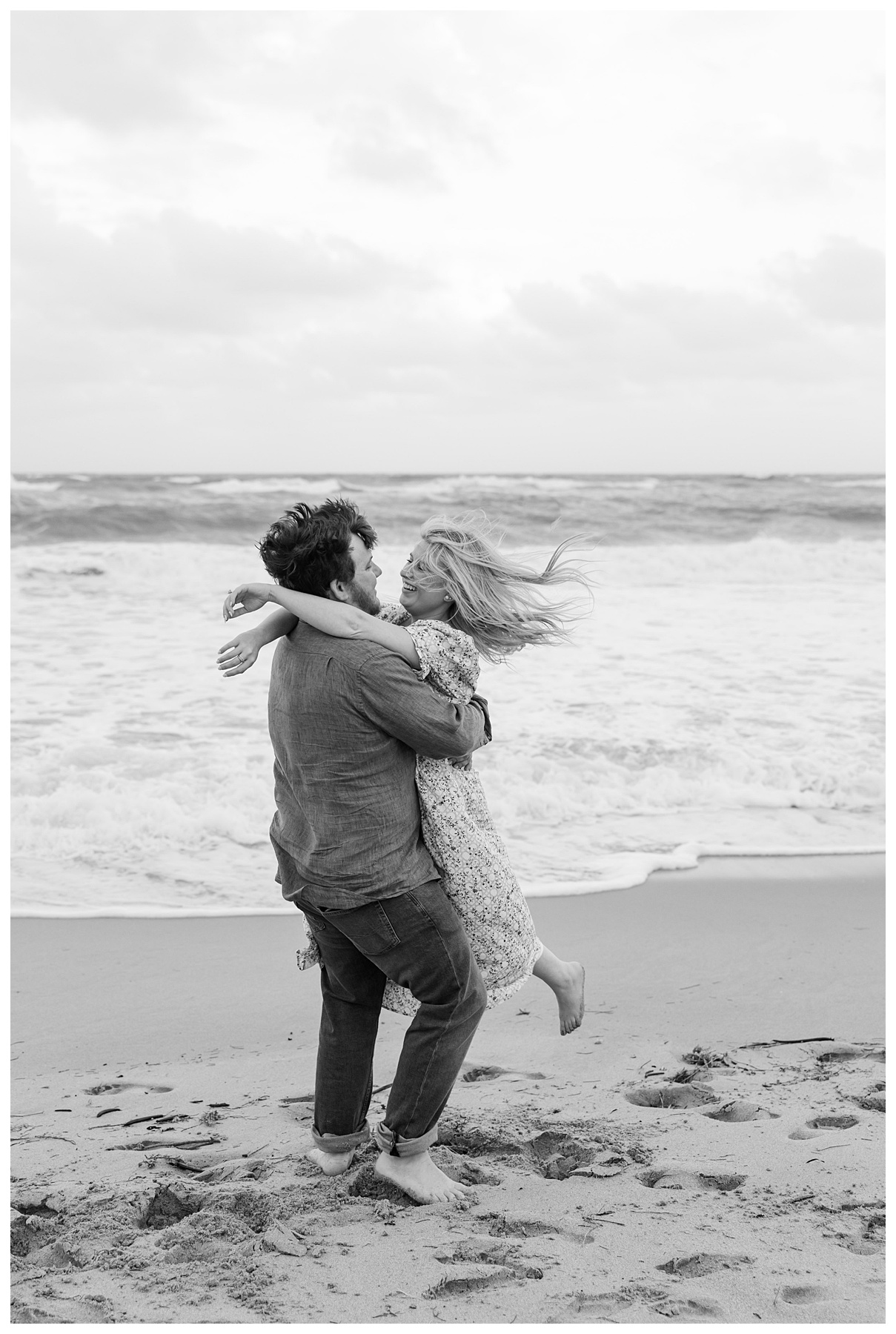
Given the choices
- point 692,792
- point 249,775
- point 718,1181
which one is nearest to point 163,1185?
point 718,1181

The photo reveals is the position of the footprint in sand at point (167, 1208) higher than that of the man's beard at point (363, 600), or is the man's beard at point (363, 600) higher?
the man's beard at point (363, 600)

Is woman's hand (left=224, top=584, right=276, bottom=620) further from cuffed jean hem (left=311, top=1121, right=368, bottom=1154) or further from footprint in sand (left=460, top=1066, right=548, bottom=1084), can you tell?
footprint in sand (left=460, top=1066, right=548, bottom=1084)

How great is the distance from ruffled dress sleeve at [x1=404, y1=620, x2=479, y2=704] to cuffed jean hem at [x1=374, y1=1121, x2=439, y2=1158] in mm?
1114

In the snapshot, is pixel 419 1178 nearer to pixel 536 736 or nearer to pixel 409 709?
pixel 409 709

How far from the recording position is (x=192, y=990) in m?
4.18

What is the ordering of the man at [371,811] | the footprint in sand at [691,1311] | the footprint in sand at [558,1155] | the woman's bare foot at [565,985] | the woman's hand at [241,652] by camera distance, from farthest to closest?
the woman's bare foot at [565,985]
the footprint in sand at [558,1155]
the woman's hand at [241,652]
the man at [371,811]
the footprint in sand at [691,1311]

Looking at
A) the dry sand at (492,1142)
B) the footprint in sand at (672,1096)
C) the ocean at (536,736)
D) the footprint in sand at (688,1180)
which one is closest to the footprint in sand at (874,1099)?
the dry sand at (492,1142)

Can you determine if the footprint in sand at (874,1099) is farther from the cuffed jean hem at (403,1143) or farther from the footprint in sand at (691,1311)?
the cuffed jean hem at (403,1143)

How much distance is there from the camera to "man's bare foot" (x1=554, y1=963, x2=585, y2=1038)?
9.62 ft

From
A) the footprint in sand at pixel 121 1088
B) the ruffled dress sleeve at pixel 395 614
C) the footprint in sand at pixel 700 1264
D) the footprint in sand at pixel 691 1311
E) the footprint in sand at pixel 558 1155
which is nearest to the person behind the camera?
the footprint in sand at pixel 691 1311

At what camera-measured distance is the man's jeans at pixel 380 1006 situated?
2543 mm

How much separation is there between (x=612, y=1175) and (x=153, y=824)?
3.84 m

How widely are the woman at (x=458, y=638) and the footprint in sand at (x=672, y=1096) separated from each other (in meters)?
0.79

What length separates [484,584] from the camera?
2646 mm
